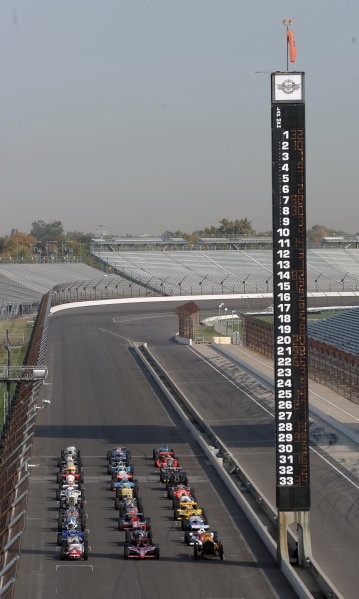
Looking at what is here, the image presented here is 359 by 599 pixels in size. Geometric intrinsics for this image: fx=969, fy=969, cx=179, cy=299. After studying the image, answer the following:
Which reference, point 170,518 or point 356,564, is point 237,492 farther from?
point 356,564

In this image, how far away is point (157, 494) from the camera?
37344 mm

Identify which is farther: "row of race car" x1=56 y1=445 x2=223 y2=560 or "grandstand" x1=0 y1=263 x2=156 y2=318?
"grandstand" x1=0 y1=263 x2=156 y2=318

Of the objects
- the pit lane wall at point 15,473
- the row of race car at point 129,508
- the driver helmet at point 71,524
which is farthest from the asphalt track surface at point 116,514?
the pit lane wall at point 15,473

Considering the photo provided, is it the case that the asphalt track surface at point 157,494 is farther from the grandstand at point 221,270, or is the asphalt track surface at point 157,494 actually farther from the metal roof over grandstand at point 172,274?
the grandstand at point 221,270

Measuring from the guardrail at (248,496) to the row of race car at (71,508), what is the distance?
18.6 feet

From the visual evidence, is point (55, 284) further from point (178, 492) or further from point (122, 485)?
point (178, 492)

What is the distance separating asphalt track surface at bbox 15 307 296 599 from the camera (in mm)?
26906

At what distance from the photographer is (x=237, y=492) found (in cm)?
3597

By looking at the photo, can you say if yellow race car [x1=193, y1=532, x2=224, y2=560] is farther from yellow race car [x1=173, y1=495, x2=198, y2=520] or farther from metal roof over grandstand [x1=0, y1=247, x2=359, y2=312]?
metal roof over grandstand [x1=0, y1=247, x2=359, y2=312]

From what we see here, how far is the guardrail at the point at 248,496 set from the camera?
87.0ft

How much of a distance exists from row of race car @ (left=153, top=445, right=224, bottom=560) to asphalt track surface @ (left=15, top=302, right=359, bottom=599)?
0.39m

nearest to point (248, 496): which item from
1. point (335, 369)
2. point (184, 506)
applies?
point (184, 506)

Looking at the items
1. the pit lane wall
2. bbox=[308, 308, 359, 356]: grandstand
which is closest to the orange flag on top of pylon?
the pit lane wall

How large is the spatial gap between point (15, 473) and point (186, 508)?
8433 millimetres
